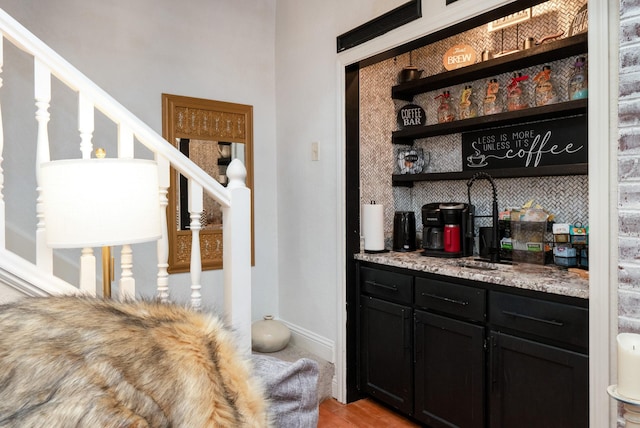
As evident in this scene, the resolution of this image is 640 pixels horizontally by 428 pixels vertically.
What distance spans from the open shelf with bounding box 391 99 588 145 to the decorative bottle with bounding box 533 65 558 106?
8 cm

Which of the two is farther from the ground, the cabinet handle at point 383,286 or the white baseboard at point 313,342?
the cabinet handle at point 383,286

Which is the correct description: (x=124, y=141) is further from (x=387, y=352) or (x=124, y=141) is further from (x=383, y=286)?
(x=387, y=352)

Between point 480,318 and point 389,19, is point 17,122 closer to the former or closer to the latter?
point 389,19

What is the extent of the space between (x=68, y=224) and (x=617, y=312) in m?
1.85

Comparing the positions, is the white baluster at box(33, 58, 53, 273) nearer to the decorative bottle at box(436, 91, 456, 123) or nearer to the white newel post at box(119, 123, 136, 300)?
the white newel post at box(119, 123, 136, 300)

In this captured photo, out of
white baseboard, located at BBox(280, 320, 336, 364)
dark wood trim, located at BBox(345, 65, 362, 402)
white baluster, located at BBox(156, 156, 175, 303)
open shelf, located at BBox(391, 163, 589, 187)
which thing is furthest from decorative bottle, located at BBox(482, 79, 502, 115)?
white baluster, located at BBox(156, 156, 175, 303)

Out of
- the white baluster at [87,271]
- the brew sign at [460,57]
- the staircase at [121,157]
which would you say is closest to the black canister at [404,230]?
the brew sign at [460,57]

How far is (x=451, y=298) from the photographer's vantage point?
223cm

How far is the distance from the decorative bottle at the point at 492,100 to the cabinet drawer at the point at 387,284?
1.11 meters

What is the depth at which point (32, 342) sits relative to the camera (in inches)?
27.1

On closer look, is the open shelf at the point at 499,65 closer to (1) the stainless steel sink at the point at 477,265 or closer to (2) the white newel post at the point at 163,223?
(1) the stainless steel sink at the point at 477,265

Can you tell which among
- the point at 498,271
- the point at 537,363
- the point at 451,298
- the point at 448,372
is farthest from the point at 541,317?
the point at 448,372

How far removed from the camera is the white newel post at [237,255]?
1.85 metres

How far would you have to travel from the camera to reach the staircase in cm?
147
